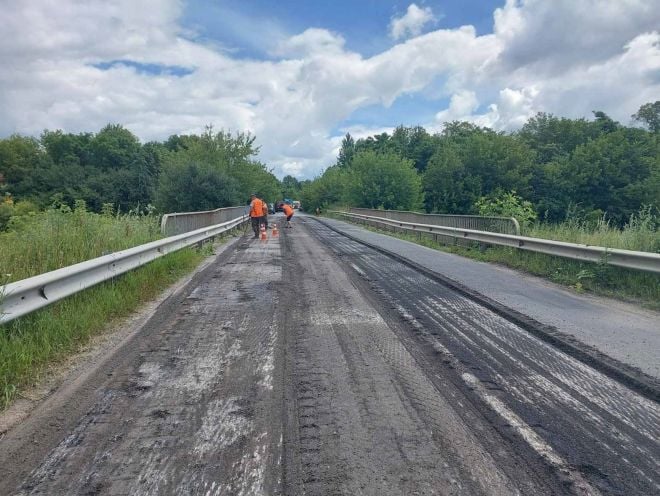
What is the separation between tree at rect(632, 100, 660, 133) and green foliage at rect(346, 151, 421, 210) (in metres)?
52.2

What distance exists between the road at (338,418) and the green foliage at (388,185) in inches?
1945

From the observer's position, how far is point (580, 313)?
23.4ft

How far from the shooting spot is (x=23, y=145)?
3307 inches

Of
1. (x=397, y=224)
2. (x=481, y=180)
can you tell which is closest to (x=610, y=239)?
(x=397, y=224)

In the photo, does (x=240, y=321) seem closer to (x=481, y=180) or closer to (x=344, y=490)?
(x=344, y=490)

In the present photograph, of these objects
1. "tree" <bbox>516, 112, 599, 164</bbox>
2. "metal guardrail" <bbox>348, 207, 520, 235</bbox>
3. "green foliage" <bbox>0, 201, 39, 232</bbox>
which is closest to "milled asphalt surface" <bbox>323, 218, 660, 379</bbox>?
"metal guardrail" <bbox>348, 207, 520, 235</bbox>

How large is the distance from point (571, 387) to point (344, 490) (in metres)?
2.44

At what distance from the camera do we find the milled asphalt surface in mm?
5350

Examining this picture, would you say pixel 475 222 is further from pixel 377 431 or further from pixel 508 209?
pixel 377 431

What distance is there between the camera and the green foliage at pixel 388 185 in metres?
55.2

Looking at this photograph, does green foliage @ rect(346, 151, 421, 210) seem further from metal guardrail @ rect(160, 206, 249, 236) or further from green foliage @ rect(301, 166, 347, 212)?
metal guardrail @ rect(160, 206, 249, 236)

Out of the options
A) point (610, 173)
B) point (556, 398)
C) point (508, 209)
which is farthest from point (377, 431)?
point (610, 173)

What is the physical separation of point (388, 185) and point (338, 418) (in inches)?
2081

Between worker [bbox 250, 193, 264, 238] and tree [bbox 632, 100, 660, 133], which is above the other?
tree [bbox 632, 100, 660, 133]
